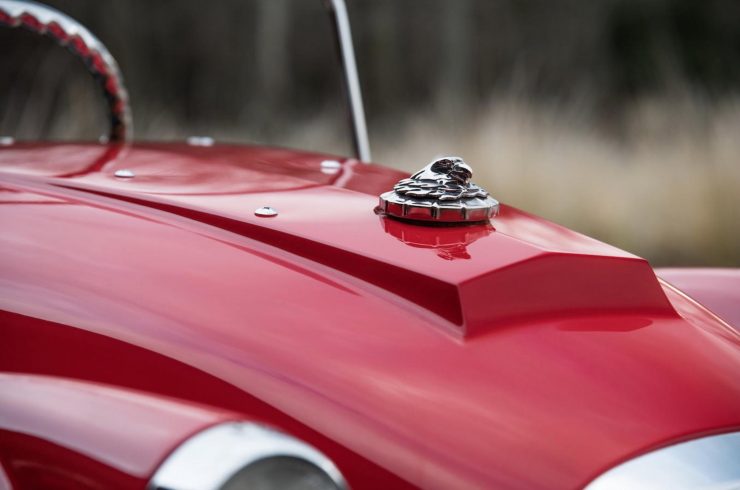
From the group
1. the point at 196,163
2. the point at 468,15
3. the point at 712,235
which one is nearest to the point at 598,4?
the point at 468,15

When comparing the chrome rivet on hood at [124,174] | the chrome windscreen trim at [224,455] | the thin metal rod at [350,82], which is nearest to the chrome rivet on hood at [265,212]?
the chrome rivet on hood at [124,174]

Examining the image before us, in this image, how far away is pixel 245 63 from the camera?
38.6 ft

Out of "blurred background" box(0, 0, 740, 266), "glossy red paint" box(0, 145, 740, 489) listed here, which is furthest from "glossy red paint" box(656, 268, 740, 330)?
"blurred background" box(0, 0, 740, 266)

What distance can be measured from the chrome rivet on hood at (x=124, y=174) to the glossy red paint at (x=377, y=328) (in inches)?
3.1

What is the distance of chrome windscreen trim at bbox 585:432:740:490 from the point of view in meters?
0.68

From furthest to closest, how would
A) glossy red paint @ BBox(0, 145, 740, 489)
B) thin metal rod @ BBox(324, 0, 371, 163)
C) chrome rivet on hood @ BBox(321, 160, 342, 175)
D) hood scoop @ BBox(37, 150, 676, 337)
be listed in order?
thin metal rod @ BBox(324, 0, 371, 163) < chrome rivet on hood @ BBox(321, 160, 342, 175) < hood scoop @ BBox(37, 150, 676, 337) < glossy red paint @ BBox(0, 145, 740, 489)

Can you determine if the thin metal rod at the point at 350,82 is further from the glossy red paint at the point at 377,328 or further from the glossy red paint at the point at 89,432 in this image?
the glossy red paint at the point at 89,432

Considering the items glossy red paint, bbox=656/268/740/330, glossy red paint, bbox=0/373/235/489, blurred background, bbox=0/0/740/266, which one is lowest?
blurred background, bbox=0/0/740/266

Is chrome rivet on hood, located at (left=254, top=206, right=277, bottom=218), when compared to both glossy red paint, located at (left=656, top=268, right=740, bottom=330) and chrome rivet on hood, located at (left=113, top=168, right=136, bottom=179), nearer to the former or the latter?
chrome rivet on hood, located at (left=113, top=168, right=136, bottom=179)

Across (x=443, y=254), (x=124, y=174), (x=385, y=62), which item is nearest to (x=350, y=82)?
(x=124, y=174)

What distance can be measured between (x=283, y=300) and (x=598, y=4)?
12.7 metres

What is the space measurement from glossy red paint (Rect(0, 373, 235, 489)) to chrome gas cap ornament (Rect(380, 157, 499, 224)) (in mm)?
364

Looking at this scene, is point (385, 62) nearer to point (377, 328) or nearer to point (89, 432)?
point (377, 328)

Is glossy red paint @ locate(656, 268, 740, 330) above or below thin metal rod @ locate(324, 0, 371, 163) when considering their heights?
below
